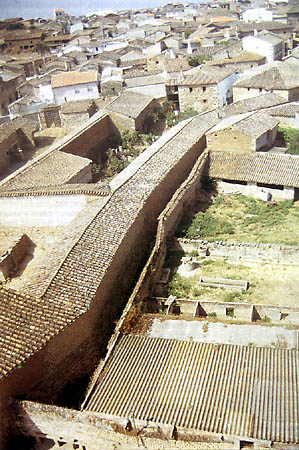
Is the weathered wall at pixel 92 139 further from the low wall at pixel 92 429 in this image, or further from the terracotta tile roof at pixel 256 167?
the low wall at pixel 92 429

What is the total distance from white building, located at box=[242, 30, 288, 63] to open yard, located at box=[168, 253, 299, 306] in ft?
94.6

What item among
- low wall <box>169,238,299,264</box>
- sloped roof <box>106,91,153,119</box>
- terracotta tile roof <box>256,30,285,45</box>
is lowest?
low wall <box>169,238,299,264</box>

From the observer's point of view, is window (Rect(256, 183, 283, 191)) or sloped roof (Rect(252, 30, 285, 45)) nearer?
window (Rect(256, 183, 283, 191))

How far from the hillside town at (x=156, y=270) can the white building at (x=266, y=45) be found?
777cm

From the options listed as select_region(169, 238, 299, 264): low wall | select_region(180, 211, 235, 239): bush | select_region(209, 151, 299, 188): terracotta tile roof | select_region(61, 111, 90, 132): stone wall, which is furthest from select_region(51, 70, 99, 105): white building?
select_region(169, 238, 299, 264): low wall

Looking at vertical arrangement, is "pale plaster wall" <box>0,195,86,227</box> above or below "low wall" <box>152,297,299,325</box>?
above

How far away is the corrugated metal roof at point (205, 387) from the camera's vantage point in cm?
874

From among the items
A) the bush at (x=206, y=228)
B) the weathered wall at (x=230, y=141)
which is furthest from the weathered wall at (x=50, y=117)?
the bush at (x=206, y=228)

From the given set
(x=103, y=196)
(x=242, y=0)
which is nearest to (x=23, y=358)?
(x=103, y=196)

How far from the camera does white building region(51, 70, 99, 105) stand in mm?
35594

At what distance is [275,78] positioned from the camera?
29906mm

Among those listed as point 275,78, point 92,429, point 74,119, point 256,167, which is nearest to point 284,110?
point 275,78

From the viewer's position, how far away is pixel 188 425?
28.7ft

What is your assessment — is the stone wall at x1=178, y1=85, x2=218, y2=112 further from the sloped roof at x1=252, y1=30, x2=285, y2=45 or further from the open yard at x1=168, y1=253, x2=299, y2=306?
the open yard at x1=168, y1=253, x2=299, y2=306
